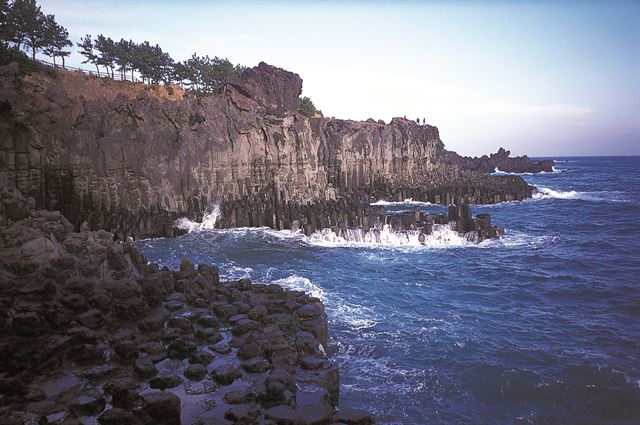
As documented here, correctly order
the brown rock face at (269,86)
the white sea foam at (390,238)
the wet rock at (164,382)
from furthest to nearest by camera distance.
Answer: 1. the brown rock face at (269,86)
2. the white sea foam at (390,238)
3. the wet rock at (164,382)

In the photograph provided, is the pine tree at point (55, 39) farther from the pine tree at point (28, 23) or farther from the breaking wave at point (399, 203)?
the breaking wave at point (399, 203)

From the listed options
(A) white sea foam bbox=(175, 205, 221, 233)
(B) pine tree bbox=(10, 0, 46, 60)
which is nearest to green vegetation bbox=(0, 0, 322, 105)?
(B) pine tree bbox=(10, 0, 46, 60)

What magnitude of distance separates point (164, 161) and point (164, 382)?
1329 inches

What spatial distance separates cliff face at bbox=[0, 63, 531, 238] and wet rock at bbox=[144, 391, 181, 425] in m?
28.9

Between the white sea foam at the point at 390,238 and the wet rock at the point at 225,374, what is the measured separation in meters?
24.6

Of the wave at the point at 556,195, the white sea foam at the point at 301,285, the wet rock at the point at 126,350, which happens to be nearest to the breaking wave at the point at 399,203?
the wave at the point at 556,195

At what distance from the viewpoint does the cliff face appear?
34.6 m

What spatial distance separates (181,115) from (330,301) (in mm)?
29767

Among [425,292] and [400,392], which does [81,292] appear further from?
[425,292]

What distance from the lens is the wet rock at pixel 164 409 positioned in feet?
28.3

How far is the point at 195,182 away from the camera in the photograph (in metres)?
42.5

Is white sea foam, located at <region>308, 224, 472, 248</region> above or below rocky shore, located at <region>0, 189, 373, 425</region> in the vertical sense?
below

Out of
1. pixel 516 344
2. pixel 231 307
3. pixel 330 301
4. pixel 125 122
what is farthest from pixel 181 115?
pixel 516 344

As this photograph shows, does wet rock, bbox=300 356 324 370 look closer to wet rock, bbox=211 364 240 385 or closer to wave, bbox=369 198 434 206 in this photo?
wet rock, bbox=211 364 240 385
